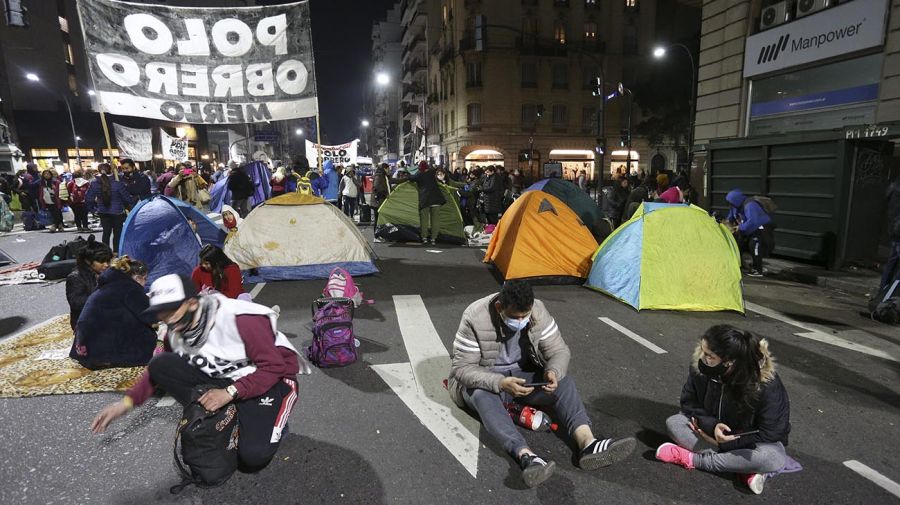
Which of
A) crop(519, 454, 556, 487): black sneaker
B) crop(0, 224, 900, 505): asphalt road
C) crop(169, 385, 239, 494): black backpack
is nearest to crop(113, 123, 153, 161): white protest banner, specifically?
crop(0, 224, 900, 505): asphalt road

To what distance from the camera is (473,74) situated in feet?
129

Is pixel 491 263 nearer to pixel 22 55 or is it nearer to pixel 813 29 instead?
pixel 813 29

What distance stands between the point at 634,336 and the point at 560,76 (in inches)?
1516

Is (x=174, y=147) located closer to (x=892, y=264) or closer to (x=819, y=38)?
(x=819, y=38)

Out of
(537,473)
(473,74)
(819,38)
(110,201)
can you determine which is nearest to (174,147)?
(110,201)

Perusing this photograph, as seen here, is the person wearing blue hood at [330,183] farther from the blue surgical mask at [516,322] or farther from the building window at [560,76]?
the building window at [560,76]

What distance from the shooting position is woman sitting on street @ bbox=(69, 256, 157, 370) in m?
3.96

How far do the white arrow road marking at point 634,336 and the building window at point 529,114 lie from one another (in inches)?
1410

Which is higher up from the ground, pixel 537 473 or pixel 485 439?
pixel 537 473

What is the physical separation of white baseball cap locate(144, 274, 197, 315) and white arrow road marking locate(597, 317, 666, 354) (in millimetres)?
4423

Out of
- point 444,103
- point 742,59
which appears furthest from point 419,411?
point 444,103

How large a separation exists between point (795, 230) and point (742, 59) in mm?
6201

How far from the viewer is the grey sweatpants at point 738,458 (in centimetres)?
276

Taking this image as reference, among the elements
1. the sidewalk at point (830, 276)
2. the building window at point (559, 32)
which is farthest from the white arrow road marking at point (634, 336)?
the building window at point (559, 32)
